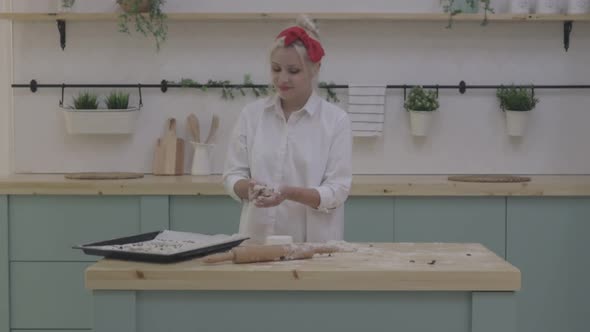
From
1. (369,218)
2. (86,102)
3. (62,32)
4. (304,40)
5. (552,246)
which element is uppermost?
(62,32)

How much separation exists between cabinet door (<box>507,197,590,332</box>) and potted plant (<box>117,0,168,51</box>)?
1752 millimetres

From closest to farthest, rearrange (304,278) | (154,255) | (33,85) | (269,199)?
(304,278) < (154,255) < (269,199) < (33,85)

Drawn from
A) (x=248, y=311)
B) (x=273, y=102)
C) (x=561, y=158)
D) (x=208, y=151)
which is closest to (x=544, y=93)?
(x=561, y=158)

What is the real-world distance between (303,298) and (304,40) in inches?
32.5

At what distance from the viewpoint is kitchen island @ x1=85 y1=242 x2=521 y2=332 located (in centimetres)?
191

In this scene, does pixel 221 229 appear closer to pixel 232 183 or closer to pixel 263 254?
pixel 232 183

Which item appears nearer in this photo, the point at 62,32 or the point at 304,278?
the point at 304,278

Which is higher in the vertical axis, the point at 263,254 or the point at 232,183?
the point at 232,183

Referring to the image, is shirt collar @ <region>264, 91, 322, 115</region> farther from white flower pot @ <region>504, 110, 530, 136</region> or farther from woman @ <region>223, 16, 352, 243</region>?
white flower pot @ <region>504, 110, 530, 136</region>

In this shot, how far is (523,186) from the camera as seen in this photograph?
3.43m

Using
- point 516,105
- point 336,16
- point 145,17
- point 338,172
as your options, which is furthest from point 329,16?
point 338,172

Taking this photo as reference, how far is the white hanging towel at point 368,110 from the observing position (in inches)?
153

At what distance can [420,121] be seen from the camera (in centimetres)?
389

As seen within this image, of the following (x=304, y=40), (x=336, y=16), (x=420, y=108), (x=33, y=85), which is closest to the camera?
(x=304, y=40)
